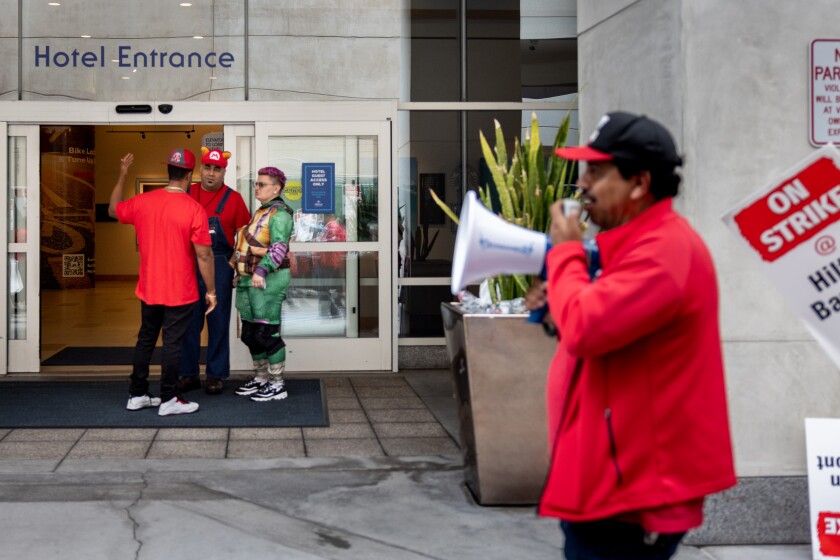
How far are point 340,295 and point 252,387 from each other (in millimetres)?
1724

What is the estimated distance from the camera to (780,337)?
15.5 ft

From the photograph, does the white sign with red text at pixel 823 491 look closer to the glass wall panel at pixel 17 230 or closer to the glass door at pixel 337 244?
the glass door at pixel 337 244

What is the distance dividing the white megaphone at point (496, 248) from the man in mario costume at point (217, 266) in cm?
599

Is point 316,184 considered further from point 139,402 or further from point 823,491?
point 823,491

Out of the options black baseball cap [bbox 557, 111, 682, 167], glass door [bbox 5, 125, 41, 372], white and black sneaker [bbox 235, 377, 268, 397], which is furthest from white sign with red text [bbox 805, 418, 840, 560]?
glass door [bbox 5, 125, 41, 372]

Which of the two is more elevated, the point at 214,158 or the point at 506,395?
the point at 214,158

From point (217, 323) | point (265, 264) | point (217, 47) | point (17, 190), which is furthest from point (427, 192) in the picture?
point (17, 190)

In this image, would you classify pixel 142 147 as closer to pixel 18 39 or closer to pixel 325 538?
pixel 18 39

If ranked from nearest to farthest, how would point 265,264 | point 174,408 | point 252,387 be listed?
point 174,408, point 265,264, point 252,387

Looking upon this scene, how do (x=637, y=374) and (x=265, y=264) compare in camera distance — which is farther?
(x=265, y=264)

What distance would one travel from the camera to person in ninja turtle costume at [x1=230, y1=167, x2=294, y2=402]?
25.4ft

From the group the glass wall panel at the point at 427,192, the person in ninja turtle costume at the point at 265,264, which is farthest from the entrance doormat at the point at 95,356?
the person in ninja turtle costume at the point at 265,264

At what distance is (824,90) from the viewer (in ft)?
15.5

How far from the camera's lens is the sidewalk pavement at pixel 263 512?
15.2 ft
